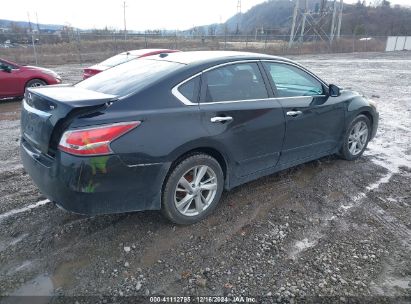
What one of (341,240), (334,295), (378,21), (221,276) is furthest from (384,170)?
(378,21)

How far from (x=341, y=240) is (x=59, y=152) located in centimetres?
275

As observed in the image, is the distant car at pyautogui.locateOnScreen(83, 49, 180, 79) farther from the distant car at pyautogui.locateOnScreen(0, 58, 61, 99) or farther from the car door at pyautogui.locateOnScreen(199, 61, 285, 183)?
the car door at pyautogui.locateOnScreen(199, 61, 285, 183)

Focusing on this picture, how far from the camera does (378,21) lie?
84.9 metres

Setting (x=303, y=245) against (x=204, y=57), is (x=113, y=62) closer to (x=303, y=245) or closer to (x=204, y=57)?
(x=204, y=57)

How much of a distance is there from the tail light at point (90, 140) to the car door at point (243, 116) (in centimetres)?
95

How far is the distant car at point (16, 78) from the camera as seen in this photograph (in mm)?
9680

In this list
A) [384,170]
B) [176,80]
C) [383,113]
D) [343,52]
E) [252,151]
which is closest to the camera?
[176,80]

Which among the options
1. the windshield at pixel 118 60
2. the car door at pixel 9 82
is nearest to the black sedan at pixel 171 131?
the windshield at pixel 118 60

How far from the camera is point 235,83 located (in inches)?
156

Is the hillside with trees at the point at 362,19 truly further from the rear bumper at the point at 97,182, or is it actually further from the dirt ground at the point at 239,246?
the rear bumper at the point at 97,182

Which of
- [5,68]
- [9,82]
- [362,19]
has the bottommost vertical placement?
[9,82]

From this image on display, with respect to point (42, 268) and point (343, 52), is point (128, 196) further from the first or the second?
point (343, 52)

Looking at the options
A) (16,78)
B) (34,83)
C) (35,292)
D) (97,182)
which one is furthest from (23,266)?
(34,83)

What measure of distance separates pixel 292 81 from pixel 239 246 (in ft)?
7.55
